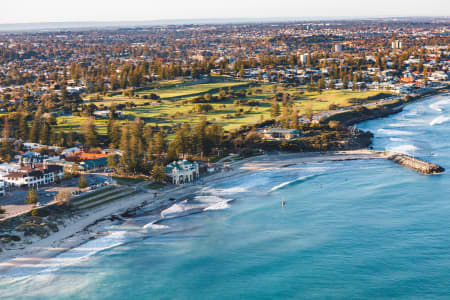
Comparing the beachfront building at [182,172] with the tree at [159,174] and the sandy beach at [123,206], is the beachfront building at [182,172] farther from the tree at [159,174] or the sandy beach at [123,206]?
the sandy beach at [123,206]

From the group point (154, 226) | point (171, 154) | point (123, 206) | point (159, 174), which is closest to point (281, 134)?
point (171, 154)

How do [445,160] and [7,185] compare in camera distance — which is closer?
[7,185]

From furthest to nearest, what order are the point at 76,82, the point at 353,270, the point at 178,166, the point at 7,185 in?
the point at 76,82 → the point at 178,166 → the point at 7,185 → the point at 353,270

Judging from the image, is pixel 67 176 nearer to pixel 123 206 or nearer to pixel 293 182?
pixel 123 206

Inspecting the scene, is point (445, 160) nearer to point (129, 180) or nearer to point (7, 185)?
point (129, 180)

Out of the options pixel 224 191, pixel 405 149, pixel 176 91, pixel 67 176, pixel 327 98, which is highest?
pixel 176 91

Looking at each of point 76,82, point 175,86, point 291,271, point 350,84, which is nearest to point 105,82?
point 76,82
